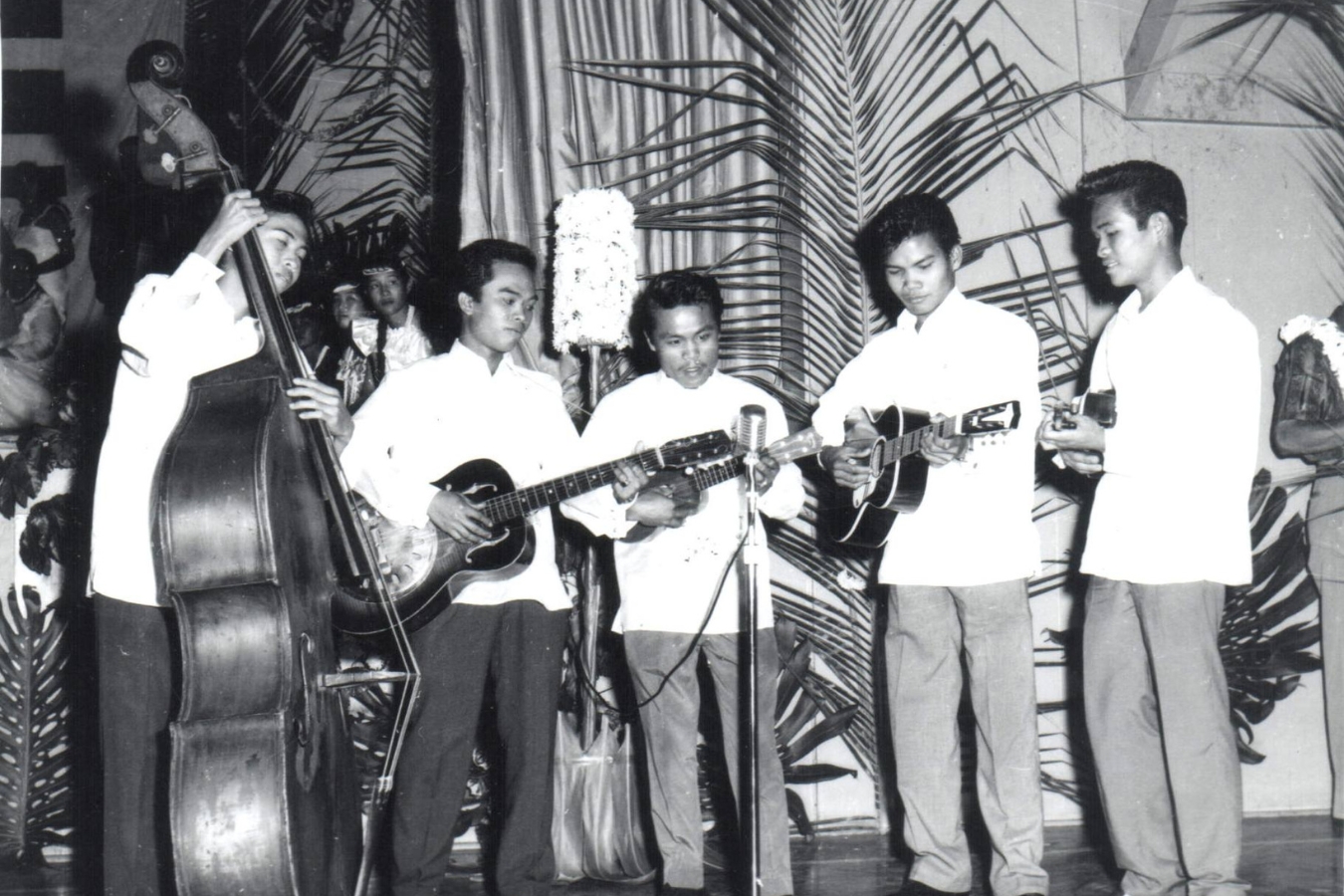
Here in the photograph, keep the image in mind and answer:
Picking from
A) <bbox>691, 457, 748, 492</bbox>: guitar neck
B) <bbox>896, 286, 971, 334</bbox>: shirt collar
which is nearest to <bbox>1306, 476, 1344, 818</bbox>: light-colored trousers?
<bbox>896, 286, 971, 334</bbox>: shirt collar

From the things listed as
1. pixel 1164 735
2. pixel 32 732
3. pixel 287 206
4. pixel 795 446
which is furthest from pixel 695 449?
pixel 32 732

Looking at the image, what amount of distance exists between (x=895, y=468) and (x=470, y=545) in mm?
1157

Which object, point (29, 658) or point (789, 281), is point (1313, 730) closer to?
point (789, 281)

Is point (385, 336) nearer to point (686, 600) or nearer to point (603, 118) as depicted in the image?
point (603, 118)

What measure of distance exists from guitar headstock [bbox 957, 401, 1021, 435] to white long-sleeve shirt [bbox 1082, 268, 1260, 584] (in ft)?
1.19

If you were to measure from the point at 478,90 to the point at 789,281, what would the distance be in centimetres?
128

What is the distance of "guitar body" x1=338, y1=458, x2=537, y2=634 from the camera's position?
3312 mm

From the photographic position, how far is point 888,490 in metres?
3.37

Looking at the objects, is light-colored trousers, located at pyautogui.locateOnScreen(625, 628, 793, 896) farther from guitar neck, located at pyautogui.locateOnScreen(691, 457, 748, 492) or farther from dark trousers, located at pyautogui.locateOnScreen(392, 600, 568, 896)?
guitar neck, located at pyautogui.locateOnScreen(691, 457, 748, 492)

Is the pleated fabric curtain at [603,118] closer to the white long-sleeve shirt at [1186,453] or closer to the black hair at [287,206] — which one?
the black hair at [287,206]

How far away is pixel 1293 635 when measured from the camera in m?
4.36

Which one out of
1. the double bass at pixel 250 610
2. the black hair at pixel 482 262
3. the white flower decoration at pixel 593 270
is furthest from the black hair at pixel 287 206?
the white flower decoration at pixel 593 270

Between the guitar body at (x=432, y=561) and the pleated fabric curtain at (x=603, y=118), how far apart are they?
4.07ft

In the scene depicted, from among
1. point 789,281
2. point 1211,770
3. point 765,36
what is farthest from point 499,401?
point 1211,770
